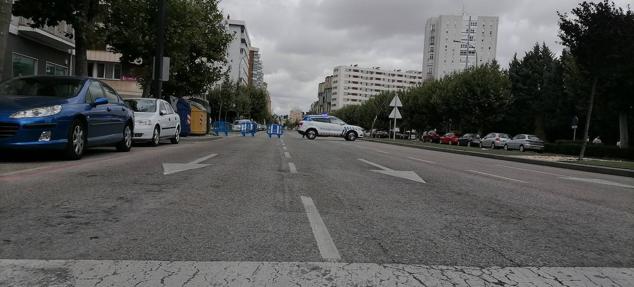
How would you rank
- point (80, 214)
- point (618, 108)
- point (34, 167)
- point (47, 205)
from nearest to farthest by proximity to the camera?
point (80, 214) → point (47, 205) → point (34, 167) → point (618, 108)

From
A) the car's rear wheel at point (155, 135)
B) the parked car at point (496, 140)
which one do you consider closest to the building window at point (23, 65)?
the car's rear wheel at point (155, 135)

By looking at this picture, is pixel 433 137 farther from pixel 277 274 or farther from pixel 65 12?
Result: pixel 277 274

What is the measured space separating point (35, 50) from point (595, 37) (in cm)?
2337

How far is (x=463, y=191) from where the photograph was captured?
25.7 ft

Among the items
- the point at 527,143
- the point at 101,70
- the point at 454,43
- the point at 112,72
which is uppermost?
the point at 454,43

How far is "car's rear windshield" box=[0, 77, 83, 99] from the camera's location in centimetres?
996

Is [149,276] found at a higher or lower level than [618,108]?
lower

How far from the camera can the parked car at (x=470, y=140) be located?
48.1m

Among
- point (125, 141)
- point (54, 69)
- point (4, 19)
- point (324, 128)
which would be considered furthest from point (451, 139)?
point (4, 19)

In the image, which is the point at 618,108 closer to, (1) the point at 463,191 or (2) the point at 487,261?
(1) the point at 463,191

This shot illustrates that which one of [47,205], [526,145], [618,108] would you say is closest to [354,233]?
[47,205]

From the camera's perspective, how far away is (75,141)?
9.78 metres

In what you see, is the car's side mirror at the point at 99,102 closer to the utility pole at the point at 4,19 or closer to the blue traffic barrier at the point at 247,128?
the utility pole at the point at 4,19

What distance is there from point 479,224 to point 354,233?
4.64ft
